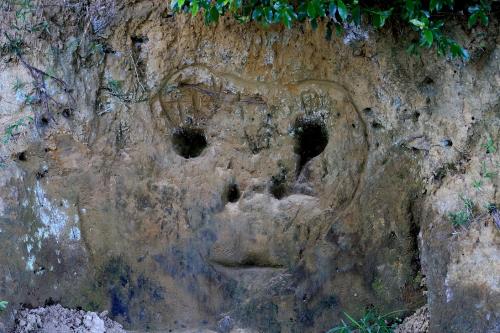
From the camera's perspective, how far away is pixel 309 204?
4328mm

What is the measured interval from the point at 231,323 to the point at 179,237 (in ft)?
2.06

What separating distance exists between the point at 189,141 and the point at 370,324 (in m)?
1.61

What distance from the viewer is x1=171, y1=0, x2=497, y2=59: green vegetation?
350 cm

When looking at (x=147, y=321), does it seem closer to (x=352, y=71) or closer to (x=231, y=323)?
(x=231, y=323)

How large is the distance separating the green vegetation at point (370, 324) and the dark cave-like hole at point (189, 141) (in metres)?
1.40

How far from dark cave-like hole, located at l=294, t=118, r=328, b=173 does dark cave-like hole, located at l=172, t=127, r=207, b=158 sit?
1.98ft

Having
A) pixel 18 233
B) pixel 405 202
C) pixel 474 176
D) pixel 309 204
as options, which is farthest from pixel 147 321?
pixel 474 176

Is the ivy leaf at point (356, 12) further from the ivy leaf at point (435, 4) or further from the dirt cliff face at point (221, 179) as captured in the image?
the dirt cliff face at point (221, 179)

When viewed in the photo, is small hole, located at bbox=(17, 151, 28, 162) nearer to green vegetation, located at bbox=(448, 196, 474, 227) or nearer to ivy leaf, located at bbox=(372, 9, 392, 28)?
ivy leaf, located at bbox=(372, 9, 392, 28)

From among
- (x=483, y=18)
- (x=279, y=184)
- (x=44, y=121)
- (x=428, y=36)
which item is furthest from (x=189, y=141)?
(x=483, y=18)

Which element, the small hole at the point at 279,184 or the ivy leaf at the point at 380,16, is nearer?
the ivy leaf at the point at 380,16

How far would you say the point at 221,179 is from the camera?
4410mm

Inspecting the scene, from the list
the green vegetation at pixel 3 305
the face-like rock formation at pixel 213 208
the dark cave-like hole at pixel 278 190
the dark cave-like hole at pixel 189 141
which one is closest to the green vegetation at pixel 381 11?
the face-like rock formation at pixel 213 208

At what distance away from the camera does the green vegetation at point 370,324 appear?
412cm
